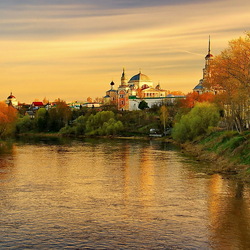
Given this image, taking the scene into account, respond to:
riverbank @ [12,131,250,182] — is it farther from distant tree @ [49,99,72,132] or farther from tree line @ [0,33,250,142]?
distant tree @ [49,99,72,132]

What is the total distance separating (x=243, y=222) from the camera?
53.1ft

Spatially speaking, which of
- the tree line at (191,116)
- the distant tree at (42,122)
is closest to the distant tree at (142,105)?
the tree line at (191,116)

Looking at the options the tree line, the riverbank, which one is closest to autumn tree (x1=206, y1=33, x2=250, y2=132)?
the tree line

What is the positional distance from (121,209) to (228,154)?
1722 centimetres

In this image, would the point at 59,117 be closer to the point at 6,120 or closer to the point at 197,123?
the point at 6,120

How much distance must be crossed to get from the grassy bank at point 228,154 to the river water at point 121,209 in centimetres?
191

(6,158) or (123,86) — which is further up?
(123,86)

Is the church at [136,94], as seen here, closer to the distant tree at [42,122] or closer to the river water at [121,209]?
the distant tree at [42,122]

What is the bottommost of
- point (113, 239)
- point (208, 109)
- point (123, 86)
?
point (113, 239)

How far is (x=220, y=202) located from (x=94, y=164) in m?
15.3

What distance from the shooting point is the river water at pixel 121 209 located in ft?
46.7

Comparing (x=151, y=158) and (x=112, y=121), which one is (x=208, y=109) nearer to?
(x=151, y=158)

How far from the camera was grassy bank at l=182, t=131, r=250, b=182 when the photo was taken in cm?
2817

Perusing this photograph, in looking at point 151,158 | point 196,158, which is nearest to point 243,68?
point 196,158
